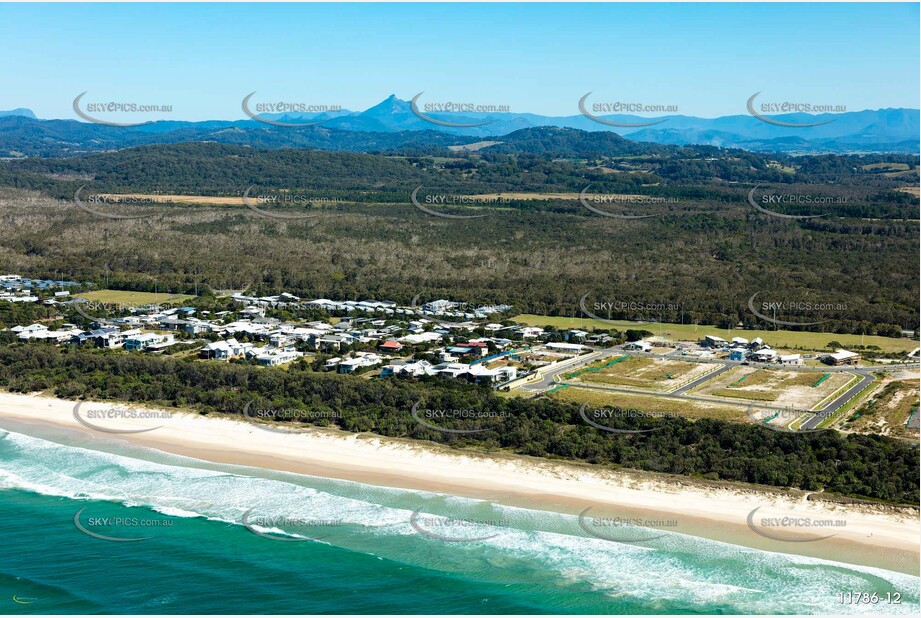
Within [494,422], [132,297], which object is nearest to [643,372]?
[494,422]

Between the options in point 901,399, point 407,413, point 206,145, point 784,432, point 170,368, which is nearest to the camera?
point 784,432

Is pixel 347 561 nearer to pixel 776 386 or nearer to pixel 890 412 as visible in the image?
pixel 890 412

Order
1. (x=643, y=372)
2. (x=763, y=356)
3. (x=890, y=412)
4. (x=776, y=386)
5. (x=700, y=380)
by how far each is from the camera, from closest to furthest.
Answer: (x=890, y=412) < (x=776, y=386) < (x=700, y=380) < (x=643, y=372) < (x=763, y=356)

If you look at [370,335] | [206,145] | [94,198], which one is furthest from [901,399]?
[206,145]

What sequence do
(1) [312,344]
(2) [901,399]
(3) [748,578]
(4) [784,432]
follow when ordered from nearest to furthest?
1. (3) [748,578]
2. (4) [784,432]
3. (2) [901,399]
4. (1) [312,344]

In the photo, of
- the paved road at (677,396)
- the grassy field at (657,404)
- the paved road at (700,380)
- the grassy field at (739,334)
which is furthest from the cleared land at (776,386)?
the grassy field at (739,334)

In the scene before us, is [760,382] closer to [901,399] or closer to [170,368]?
[901,399]

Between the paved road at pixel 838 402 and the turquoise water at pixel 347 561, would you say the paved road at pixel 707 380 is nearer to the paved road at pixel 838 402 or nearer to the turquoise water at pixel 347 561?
the paved road at pixel 838 402
